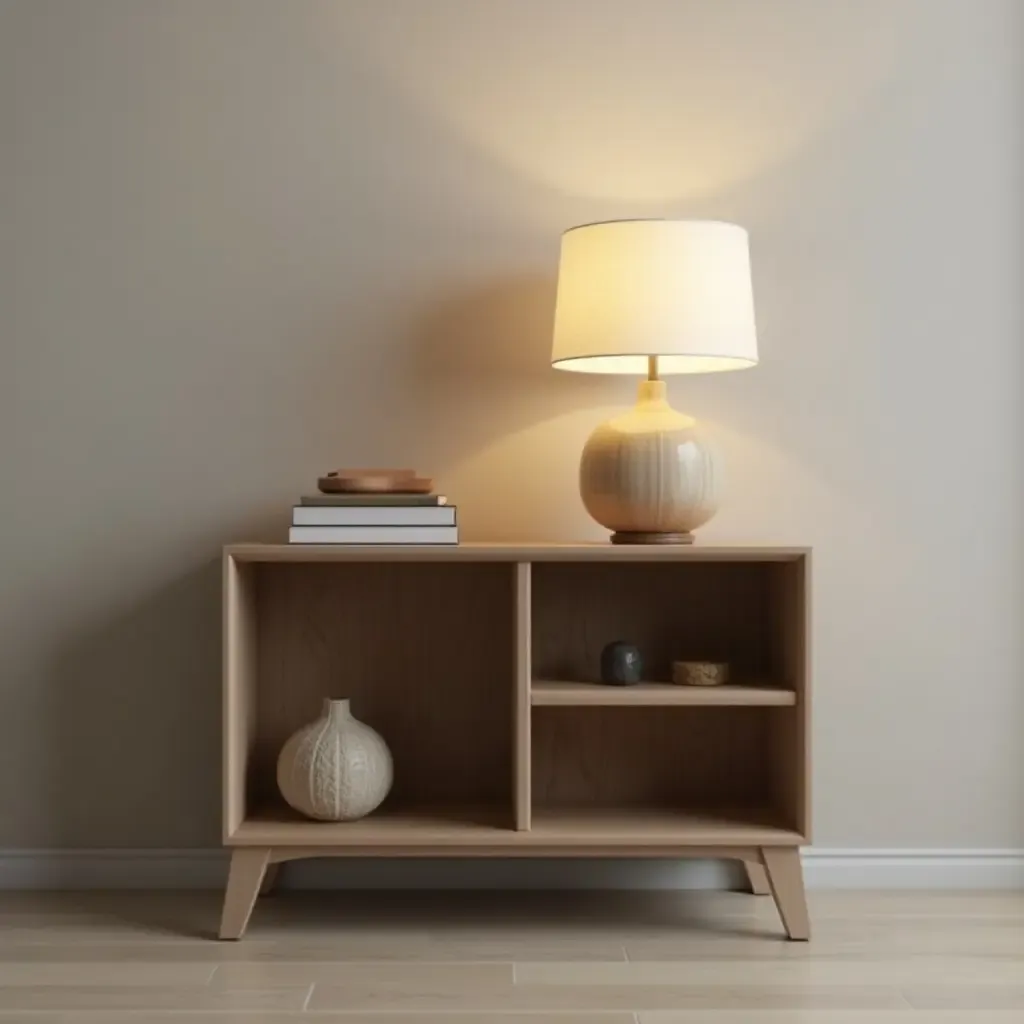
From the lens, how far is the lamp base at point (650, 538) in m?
2.31

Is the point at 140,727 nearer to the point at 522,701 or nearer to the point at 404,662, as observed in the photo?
the point at 404,662

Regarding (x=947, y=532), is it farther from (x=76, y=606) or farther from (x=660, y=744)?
(x=76, y=606)

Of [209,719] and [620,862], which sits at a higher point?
[209,719]

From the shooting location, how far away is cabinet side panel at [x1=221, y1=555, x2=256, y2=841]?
2221mm

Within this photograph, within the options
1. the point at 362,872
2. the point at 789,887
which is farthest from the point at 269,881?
the point at 789,887

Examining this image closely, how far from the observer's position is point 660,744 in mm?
2559

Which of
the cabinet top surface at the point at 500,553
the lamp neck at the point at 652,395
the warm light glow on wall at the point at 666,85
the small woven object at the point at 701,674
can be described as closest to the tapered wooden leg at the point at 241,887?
the cabinet top surface at the point at 500,553

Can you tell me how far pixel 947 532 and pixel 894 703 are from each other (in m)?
0.33

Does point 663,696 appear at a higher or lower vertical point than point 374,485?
lower

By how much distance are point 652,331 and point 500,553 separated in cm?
43

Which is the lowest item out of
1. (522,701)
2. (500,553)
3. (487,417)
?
(522,701)

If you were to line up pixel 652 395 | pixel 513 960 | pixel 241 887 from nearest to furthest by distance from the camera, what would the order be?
pixel 513 960
pixel 241 887
pixel 652 395

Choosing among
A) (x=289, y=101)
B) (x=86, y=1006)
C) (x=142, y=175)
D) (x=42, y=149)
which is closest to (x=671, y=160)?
(x=289, y=101)

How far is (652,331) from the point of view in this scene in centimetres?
223
